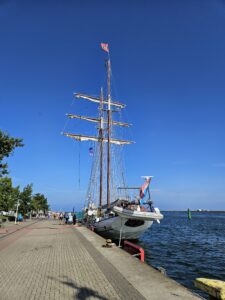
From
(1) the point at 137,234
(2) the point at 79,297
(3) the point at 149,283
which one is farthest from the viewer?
(1) the point at 137,234

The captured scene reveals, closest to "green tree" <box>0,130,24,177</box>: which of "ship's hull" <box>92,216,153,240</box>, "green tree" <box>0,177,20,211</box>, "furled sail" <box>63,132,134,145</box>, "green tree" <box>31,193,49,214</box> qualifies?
"green tree" <box>0,177,20,211</box>

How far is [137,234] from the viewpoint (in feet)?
90.3

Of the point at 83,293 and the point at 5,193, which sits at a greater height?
the point at 5,193

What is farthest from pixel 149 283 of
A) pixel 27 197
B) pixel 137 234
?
pixel 27 197

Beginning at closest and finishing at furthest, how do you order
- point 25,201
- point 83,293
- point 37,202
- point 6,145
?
point 83,293
point 6,145
point 25,201
point 37,202

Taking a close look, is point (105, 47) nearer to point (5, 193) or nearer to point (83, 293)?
point (5, 193)

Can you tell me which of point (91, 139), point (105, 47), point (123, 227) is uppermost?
point (105, 47)

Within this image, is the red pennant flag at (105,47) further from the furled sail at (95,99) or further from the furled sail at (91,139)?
the furled sail at (91,139)

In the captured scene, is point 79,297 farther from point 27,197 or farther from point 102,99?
point 27,197

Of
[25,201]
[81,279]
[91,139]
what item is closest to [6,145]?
[81,279]

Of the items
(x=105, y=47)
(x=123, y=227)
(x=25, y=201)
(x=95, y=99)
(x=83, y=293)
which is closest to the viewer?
(x=83, y=293)

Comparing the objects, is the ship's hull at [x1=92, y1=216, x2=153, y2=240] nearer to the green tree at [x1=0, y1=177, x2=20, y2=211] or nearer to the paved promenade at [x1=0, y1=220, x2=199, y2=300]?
the green tree at [x1=0, y1=177, x2=20, y2=211]

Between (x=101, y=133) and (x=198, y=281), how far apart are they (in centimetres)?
4153

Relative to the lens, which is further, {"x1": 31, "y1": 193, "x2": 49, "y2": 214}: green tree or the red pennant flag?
{"x1": 31, "y1": 193, "x2": 49, "y2": 214}: green tree
